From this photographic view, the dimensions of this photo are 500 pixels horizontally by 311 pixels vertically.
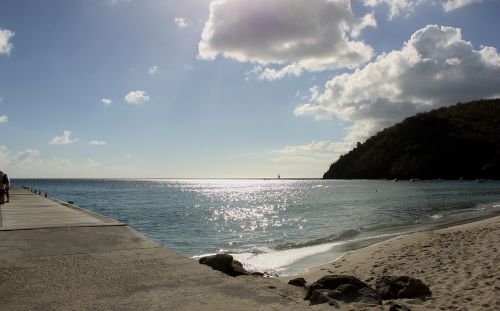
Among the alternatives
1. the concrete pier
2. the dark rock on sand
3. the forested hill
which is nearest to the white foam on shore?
the dark rock on sand

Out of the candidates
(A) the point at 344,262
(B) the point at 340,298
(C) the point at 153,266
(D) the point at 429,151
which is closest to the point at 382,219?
(A) the point at 344,262

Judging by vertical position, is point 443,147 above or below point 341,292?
above

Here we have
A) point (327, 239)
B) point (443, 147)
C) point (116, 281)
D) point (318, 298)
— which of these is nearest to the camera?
point (116, 281)

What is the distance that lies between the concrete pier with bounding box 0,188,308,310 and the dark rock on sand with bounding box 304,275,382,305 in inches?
32.3

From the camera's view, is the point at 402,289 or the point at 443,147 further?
the point at 443,147

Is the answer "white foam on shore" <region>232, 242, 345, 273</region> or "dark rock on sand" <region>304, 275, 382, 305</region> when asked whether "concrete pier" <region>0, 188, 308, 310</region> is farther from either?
"white foam on shore" <region>232, 242, 345, 273</region>

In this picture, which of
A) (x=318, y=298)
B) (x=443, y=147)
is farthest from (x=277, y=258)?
(x=443, y=147)

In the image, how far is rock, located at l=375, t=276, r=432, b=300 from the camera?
7.87m

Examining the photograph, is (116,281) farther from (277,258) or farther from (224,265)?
(277,258)

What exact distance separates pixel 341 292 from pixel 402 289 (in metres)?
1.56

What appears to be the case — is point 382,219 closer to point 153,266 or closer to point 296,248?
point 296,248

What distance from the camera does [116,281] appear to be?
5480 millimetres

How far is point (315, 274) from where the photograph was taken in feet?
39.7

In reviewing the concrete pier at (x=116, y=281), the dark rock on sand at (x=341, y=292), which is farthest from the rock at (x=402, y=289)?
the concrete pier at (x=116, y=281)
